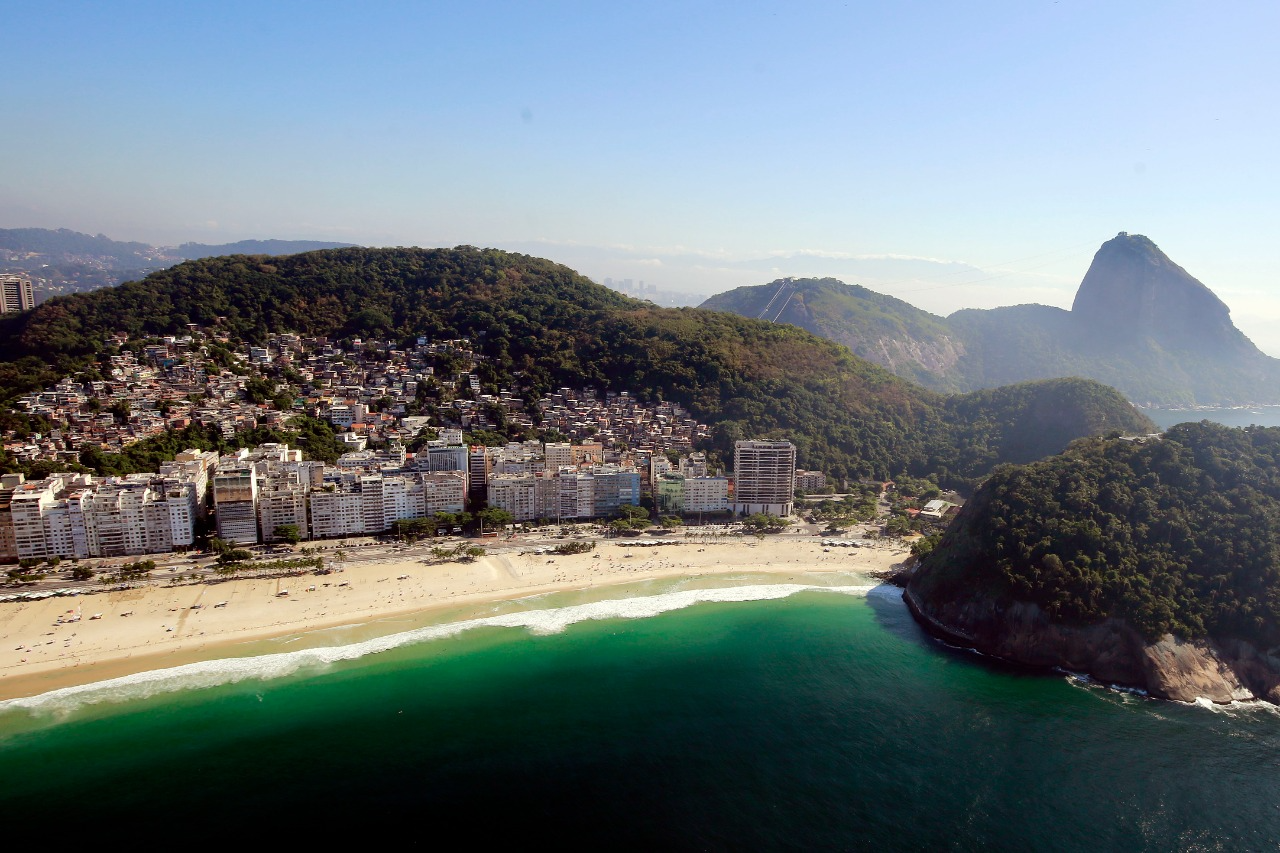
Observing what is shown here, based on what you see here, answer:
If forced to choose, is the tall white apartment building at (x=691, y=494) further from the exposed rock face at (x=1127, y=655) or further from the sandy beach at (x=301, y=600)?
the exposed rock face at (x=1127, y=655)

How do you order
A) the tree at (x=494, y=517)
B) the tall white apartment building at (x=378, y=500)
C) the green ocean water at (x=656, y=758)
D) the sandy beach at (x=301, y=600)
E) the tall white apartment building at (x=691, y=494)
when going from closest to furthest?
the green ocean water at (x=656, y=758), the sandy beach at (x=301, y=600), the tall white apartment building at (x=378, y=500), the tree at (x=494, y=517), the tall white apartment building at (x=691, y=494)

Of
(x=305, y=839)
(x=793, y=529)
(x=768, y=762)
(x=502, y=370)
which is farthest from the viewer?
Answer: (x=502, y=370)

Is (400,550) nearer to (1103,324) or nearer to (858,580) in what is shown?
(858,580)

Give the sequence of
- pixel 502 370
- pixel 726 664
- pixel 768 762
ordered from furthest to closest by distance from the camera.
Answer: pixel 502 370, pixel 726 664, pixel 768 762

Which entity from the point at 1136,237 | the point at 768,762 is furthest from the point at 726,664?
the point at 1136,237

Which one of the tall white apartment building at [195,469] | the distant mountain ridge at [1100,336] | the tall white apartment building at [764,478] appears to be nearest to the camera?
the tall white apartment building at [195,469]

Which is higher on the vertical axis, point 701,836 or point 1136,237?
point 1136,237

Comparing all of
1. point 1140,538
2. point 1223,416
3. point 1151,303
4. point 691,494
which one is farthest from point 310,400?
point 1151,303

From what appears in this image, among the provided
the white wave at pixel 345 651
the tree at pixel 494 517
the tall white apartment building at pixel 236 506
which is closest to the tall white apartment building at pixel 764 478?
the white wave at pixel 345 651
